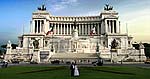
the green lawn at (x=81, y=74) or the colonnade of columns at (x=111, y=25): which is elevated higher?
the colonnade of columns at (x=111, y=25)

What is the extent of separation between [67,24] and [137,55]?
64.6 meters

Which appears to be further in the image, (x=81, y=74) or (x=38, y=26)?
(x=38, y=26)

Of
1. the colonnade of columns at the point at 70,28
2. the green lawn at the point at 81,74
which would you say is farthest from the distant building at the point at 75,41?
the green lawn at the point at 81,74

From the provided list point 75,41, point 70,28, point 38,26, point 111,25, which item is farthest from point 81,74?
point 70,28

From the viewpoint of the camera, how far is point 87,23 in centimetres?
13625

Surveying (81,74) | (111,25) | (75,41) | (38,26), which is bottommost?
(81,74)

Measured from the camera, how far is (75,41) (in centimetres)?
10181

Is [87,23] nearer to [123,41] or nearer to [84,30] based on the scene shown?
[84,30]

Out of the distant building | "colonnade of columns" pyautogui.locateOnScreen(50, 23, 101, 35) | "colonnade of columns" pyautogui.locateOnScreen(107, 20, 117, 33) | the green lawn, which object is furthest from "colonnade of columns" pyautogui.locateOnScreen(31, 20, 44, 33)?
the green lawn

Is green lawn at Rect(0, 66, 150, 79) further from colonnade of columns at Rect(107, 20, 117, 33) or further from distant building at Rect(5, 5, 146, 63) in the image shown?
colonnade of columns at Rect(107, 20, 117, 33)

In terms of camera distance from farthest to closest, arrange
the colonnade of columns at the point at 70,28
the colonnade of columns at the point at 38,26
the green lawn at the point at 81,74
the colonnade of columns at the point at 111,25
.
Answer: the colonnade of columns at the point at 70,28 < the colonnade of columns at the point at 38,26 < the colonnade of columns at the point at 111,25 < the green lawn at the point at 81,74

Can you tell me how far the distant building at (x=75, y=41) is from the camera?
7638cm

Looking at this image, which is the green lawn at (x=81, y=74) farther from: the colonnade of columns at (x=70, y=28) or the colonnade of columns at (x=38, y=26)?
the colonnade of columns at (x=70, y=28)

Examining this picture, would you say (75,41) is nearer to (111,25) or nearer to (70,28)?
(111,25)
